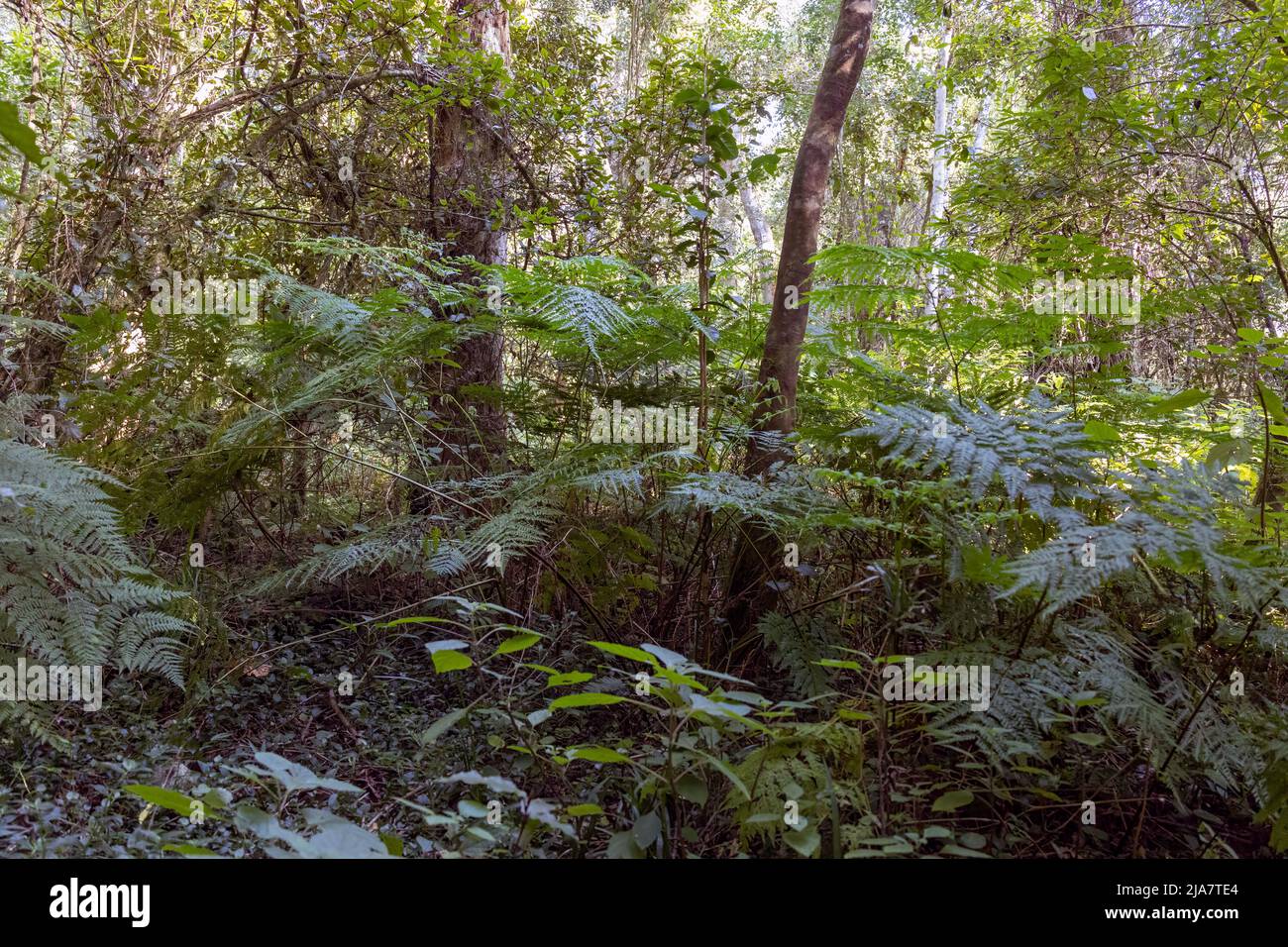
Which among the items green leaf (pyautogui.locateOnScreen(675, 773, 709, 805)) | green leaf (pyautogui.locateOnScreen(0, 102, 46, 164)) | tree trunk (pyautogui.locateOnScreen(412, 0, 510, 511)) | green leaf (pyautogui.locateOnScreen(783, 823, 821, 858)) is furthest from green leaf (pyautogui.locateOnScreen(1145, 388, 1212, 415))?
tree trunk (pyautogui.locateOnScreen(412, 0, 510, 511))

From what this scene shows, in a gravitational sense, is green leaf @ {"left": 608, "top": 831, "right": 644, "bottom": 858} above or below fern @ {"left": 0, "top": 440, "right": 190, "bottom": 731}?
below

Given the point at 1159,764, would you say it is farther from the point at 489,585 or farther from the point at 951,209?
the point at 951,209

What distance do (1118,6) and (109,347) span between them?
6726mm

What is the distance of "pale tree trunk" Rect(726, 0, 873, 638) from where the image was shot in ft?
10.0

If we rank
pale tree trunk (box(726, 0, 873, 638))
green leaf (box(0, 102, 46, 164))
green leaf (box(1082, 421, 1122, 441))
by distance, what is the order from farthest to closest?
pale tree trunk (box(726, 0, 873, 638)) < green leaf (box(1082, 421, 1122, 441)) < green leaf (box(0, 102, 46, 164))

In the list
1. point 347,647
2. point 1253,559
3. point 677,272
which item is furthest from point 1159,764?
point 677,272

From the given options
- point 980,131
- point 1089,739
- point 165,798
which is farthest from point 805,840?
point 980,131

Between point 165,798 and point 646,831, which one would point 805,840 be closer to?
point 646,831

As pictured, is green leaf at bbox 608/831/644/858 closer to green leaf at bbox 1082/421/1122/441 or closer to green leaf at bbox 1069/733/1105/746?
green leaf at bbox 1069/733/1105/746

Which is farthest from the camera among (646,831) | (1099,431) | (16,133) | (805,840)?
(1099,431)

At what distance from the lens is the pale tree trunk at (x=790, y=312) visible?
3.05 meters

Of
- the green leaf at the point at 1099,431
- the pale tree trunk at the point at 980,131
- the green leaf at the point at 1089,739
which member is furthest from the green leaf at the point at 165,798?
the pale tree trunk at the point at 980,131

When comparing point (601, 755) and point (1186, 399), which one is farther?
→ point (1186, 399)

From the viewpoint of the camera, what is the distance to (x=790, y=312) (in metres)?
3.35
